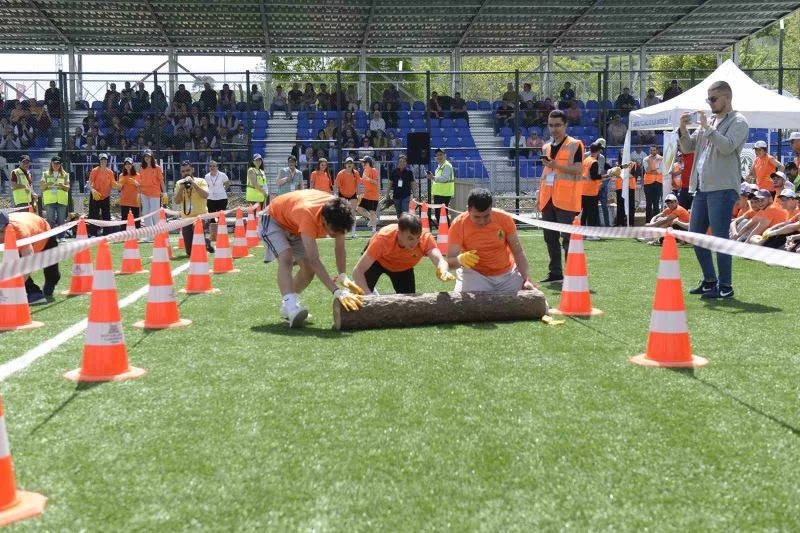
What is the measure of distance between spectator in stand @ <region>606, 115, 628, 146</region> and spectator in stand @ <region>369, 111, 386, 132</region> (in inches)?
257

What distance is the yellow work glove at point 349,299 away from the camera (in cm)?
658

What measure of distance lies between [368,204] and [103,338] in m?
15.3

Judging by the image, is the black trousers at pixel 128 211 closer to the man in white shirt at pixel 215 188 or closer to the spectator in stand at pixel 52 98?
the man in white shirt at pixel 215 188

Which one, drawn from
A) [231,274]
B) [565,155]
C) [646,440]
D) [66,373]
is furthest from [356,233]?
[646,440]

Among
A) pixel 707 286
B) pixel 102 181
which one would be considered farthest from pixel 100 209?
pixel 707 286

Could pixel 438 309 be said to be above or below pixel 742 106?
below

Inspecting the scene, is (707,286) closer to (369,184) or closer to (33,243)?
(33,243)

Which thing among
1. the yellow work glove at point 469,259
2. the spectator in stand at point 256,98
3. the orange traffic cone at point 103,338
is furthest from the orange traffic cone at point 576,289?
the spectator in stand at point 256,98

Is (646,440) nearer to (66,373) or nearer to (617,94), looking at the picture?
(66,373)

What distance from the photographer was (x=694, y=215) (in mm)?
8672

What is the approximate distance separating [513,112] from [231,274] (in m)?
14.8

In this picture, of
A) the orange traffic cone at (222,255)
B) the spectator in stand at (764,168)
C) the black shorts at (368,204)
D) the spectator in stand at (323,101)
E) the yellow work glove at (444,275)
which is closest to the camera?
the yellow work glove at (444,275)

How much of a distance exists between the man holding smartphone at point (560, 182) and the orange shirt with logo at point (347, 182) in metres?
10.3

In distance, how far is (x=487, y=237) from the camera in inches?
298
